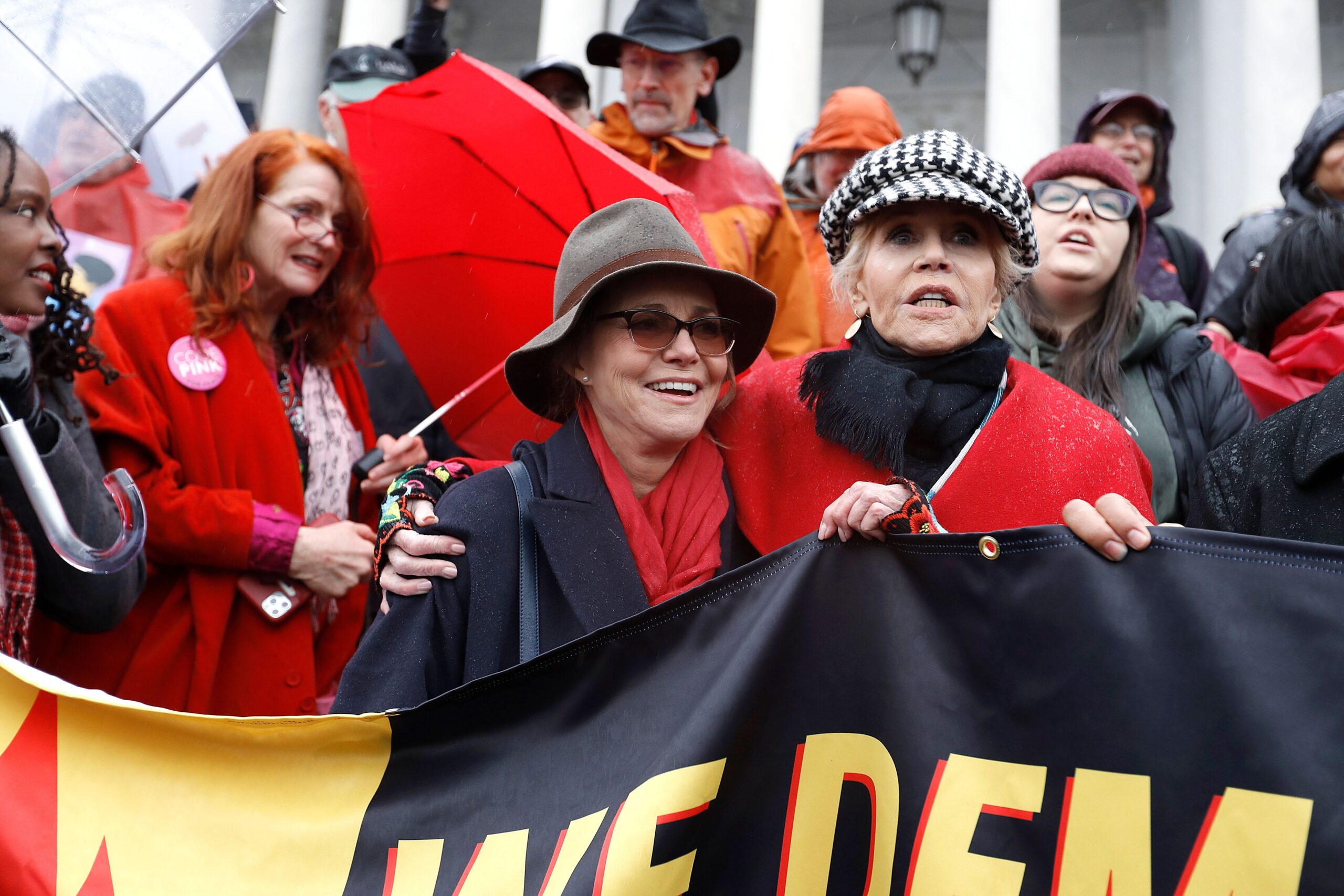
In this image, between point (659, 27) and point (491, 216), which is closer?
point (491, 216)

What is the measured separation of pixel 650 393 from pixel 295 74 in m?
14.1

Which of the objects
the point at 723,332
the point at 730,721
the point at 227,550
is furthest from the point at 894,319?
the point at 227,550

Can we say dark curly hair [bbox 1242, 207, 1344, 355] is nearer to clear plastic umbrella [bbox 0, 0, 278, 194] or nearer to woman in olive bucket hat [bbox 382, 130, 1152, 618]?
woman in olive bucket hat [bbox 382, 130, 1152, 618]

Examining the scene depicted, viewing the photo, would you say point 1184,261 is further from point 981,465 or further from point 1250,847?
point 1250,847

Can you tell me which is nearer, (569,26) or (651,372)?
(651,372)

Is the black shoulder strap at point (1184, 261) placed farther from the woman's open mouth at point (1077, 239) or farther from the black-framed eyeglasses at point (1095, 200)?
the woman's open mouth at point (1077, 239)

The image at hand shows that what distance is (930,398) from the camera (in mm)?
2479

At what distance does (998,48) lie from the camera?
485 inches

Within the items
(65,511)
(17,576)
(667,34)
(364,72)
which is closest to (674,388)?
(65,511)

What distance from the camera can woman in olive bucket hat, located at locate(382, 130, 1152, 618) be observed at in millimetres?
2398

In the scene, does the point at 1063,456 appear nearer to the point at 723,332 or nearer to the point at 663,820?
the point at 723,332

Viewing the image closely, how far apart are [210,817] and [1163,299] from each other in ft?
12.7

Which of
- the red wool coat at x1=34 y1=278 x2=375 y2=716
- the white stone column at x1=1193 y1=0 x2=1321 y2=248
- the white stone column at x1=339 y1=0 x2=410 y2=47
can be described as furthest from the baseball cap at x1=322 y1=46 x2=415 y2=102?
the white stone column at x1=339 y1=0 x2=410 y2=47

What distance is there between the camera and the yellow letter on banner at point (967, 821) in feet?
5.90
